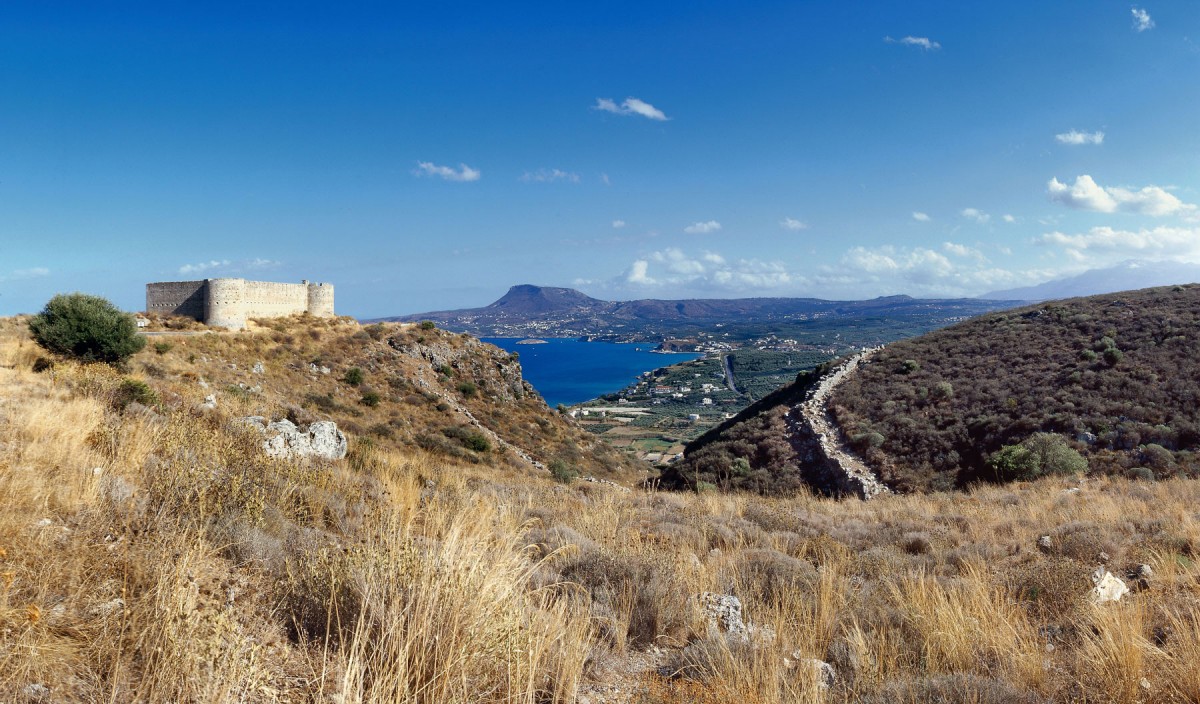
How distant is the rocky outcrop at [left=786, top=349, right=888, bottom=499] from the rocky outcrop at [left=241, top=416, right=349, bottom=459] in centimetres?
1512

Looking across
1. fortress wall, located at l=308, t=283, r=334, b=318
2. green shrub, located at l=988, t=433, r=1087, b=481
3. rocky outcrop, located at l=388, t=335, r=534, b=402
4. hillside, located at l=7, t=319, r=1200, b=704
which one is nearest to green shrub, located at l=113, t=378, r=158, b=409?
hillside, located at l=7, t=319, r=1200, b=704

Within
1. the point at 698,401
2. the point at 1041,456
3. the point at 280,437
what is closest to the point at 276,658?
the point at 280,437

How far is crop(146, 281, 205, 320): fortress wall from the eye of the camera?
28641 mm

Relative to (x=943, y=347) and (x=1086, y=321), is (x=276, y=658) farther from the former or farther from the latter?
(x=1086, y=321)

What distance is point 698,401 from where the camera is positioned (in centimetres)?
8956

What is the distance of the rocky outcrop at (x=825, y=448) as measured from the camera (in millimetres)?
18984

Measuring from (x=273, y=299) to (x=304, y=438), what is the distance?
86.7 feet

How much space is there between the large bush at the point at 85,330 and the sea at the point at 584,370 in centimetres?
8339

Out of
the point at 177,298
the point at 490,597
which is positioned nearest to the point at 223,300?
the point at 177,298

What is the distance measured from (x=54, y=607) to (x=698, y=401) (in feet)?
293

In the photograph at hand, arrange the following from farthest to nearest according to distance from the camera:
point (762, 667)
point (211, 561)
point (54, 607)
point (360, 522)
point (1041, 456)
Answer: point (1041, 456)
point (360, 522)
point (211, 561)
point (762, 667)
point (54, 607)

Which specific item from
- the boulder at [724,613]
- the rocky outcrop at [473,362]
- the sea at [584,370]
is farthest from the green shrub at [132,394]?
the sea at [584,370]

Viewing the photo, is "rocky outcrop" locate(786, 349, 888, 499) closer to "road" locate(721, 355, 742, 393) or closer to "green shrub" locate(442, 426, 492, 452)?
"green shrub" locate(442, 426, 492, 452)

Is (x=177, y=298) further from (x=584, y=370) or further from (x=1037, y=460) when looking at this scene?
(x=584, y=370)
